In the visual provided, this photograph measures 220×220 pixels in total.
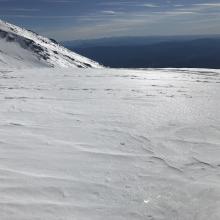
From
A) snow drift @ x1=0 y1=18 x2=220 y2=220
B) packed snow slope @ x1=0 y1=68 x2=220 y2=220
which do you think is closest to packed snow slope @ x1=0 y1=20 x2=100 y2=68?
snow drift @ x1=0 y1=18 x2=220 y2=220

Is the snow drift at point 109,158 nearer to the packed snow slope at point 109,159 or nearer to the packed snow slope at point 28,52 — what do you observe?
Answer: the packed snow slope at point 109,159

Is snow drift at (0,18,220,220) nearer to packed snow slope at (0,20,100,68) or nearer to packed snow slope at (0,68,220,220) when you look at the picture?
packed snow slope at (0,68,220,220)

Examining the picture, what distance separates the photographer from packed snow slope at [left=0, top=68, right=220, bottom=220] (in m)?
3.94

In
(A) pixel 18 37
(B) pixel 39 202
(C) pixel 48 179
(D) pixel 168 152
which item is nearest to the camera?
(B) pixel 39 202

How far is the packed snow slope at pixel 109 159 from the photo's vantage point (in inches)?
155

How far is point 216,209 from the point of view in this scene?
4.06 m

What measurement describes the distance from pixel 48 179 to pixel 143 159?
1494mm

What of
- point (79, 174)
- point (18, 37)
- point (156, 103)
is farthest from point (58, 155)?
point (18, 37)

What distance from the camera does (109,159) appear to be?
5441 millimetres

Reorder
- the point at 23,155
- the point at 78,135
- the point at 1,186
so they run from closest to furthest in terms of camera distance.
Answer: the point at 1,186, the point at 23,155, the point at 78,135

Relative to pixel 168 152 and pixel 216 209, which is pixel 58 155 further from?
pixel 216 209

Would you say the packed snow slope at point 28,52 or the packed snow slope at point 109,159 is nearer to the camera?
the packed snow slope at point 109,159

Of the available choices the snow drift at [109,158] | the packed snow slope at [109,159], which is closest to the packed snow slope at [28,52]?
the snow drift at [109,158]

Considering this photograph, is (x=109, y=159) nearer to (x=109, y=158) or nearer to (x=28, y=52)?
(x=109, y=158)
